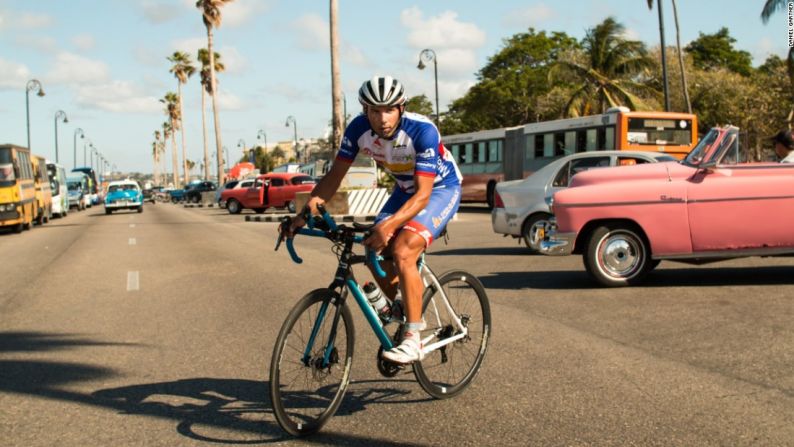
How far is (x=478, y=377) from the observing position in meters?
5.46

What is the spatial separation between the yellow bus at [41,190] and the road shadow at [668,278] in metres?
24.9

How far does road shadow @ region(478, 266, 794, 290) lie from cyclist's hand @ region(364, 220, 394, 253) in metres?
5.66

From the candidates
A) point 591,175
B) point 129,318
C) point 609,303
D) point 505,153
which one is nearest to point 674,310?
point 609,303

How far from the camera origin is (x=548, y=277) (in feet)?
34.9

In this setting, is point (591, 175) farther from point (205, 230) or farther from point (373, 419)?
point (205, 230)

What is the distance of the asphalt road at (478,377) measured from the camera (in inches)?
171

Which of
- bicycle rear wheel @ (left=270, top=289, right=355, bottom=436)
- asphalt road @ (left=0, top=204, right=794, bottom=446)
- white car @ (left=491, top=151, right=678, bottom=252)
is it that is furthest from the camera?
white car @ (left=491, top=151, right=678, bottom=252)

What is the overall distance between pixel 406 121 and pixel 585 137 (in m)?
22.8

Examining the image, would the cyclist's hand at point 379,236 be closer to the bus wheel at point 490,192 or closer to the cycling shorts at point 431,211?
the cycling shorts at point 431,211

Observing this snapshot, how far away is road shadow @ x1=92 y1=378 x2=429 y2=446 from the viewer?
4.24 m

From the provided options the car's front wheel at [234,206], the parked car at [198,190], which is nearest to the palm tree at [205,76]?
the parked car at [198,190]

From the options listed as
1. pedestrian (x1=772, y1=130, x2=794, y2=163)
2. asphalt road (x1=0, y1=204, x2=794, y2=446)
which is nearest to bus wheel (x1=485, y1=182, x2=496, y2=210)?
asphalt road (x1=0, y1=204, x2=794, y2=446)

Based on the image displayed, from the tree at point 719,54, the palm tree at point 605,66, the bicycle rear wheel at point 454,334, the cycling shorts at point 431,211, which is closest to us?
the cycling shorts at point 431,211

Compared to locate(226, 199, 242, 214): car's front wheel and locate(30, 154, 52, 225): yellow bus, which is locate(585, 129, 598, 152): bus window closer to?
locate(226, 199, 242, 214): car's front wheel
